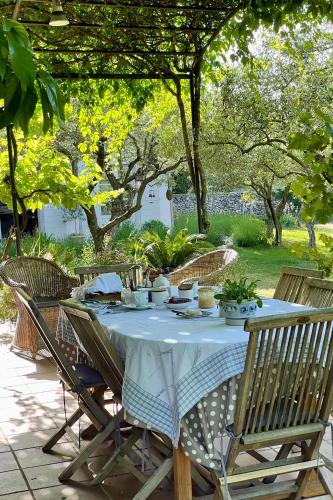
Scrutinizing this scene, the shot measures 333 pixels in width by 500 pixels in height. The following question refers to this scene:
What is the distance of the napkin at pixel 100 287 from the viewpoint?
4137mm

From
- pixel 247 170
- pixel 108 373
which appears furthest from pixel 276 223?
pixel 108 373

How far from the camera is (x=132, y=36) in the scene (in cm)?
683

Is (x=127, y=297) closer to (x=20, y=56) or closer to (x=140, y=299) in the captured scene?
(x=140, y=299)

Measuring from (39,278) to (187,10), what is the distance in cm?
284

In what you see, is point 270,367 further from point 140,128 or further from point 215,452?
point 140,128

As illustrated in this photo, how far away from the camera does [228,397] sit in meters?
2.74

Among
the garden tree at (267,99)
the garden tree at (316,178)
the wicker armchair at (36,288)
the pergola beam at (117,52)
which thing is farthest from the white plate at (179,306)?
the garden tree at (267,99)

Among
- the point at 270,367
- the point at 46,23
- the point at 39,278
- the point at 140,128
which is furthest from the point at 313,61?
the point at 270,367

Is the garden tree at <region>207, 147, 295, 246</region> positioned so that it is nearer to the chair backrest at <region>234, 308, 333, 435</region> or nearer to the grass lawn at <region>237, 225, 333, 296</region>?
the grass lawn at <region>237, 225, 333, 296</region>

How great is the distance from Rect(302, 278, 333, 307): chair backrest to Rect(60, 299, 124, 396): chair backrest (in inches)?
48.5

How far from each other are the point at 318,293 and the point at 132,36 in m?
4.10

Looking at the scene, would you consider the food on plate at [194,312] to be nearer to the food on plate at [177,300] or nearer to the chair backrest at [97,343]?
the food on plate at [177,300]

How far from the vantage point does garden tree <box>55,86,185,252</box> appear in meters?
8.91

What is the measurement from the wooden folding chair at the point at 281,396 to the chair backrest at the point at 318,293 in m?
0.76
